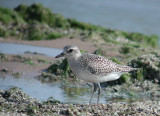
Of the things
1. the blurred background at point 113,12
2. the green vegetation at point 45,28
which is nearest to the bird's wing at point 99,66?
the green vegetation at point 45,28

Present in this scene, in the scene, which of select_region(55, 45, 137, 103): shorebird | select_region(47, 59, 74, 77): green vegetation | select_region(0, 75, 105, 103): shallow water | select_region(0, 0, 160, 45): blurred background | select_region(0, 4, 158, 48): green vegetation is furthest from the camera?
select_region(0, 0, 160, 45): blurred background

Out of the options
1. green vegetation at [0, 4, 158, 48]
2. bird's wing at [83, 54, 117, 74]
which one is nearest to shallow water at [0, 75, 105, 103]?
bird's wing at [83, 54, 117, 74]

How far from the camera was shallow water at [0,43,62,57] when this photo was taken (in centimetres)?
1541

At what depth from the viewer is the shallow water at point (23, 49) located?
1541 centimetres

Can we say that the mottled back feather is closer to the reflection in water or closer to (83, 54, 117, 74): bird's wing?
(83, 54, 117, 74): bird's wing

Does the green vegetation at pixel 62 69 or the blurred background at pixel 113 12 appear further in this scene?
the blurred background at pixel 113 12

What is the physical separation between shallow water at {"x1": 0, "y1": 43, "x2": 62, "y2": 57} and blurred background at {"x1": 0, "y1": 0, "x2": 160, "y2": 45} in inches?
384

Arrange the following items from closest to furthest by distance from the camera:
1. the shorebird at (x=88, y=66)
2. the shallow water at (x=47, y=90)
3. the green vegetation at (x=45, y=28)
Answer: the shorebird at (x=88, y=66), the shallow water at (x=47, y=90), the green vegetation at (x=45, y=28)

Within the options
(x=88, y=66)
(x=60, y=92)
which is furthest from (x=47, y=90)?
(x=88, y=66)

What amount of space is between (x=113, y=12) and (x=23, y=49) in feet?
49.9

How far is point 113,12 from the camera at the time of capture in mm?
30219

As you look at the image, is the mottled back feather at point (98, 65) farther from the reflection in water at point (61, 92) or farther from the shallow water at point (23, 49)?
the shallow water at point (23, 49)

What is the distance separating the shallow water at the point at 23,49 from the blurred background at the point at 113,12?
976 cm

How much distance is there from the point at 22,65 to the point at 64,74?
1.57 m
